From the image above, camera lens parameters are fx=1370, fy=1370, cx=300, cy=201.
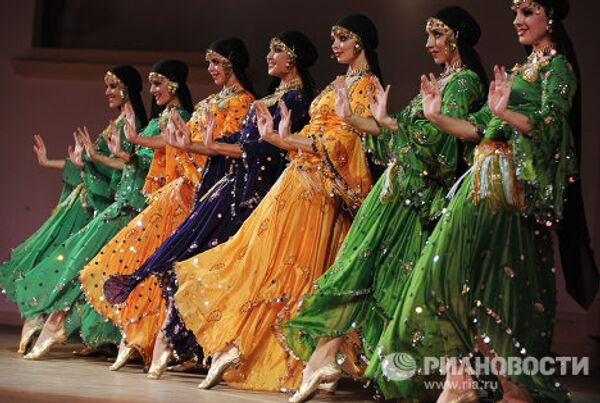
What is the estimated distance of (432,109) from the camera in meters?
4.82

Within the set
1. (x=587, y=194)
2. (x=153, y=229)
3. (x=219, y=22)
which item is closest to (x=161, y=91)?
(x=153, y=229)

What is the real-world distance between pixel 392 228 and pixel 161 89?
2.04 meters

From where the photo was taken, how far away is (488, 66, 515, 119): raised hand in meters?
4.60

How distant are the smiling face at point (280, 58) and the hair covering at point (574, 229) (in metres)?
1.56

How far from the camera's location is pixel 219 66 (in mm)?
6559

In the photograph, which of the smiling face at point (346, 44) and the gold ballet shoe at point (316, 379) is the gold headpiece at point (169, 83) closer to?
the smiling face at point (346, 44)

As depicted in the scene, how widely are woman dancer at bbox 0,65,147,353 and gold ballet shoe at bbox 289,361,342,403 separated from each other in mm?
2295

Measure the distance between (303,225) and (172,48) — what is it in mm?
3483

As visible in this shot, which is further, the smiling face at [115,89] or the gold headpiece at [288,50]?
the smiling face at [115,89]

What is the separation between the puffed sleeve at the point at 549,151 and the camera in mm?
4676

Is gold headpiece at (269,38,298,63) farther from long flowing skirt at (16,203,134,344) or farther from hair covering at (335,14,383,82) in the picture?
long flowing skirt at (16,203,134,344)

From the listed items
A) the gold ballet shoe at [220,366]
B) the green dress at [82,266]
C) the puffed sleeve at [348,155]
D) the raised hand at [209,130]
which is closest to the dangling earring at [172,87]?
the green dress at [82,266]

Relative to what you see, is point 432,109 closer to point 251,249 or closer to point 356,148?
point 356,148

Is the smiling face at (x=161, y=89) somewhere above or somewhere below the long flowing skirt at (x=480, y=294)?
above
